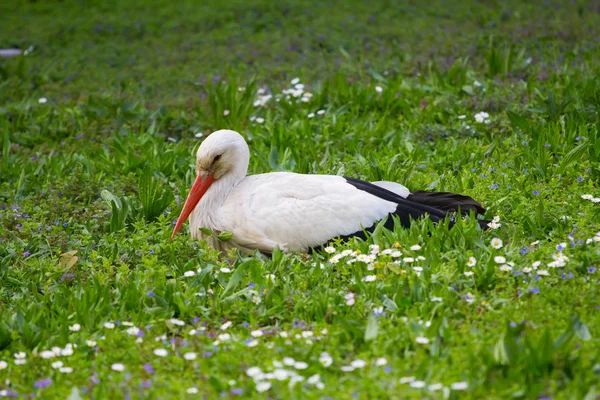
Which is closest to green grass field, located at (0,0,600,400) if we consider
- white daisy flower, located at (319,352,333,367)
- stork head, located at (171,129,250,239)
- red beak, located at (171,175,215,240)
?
white daisy flower, located at (319,352,333,367)

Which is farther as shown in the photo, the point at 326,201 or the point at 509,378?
the point at 326,201

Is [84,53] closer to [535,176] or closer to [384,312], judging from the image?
[535,176]

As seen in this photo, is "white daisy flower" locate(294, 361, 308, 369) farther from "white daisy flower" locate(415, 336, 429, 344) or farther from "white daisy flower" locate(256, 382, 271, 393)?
"white daisy flower" locate(415, 336, 429, 344)

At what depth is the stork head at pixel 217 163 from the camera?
5453 mm

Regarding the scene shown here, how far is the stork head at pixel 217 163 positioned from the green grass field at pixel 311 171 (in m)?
0.29

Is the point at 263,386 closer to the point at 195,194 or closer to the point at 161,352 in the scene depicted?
the point at 161,352

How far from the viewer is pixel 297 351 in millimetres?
3674

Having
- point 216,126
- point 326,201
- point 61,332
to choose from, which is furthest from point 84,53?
point 61,332

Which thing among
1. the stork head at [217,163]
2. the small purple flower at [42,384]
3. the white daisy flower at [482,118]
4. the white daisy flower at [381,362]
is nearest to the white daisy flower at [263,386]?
the white daisy flower at [381,362]

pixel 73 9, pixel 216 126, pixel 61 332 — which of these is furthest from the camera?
pixel 73 9

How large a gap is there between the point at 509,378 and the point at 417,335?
1.73ft

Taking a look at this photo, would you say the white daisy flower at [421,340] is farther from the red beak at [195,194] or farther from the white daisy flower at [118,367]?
the red beak at [195,194]

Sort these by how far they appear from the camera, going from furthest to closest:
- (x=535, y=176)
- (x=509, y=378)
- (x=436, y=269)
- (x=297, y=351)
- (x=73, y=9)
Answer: (x=73, y=9) → (x=535, y=176) → (x=436, y=269) → (x=297, y=351) → (x=509, y=378)

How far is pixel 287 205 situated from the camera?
16.9 feet
